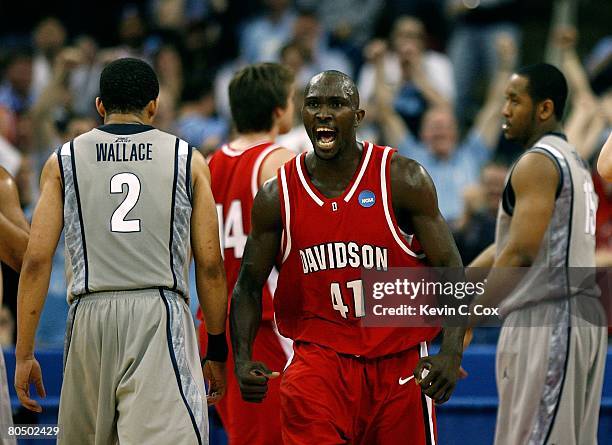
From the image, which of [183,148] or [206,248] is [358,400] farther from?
[183,148]

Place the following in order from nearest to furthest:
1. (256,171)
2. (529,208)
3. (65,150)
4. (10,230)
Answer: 1. (65,150)
2. (10,230)
3. (529,208)
4. (256,171)

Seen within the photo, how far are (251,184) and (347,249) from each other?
1379mm

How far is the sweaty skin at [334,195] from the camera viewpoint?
5.09 meters

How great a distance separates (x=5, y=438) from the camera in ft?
17.6

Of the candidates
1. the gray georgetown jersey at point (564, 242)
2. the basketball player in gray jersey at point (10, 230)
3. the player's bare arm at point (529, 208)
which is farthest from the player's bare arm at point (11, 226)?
the gray georgetown jersey at point (564, 242)

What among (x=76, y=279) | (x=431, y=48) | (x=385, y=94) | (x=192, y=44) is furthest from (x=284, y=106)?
(x=192, y=44)

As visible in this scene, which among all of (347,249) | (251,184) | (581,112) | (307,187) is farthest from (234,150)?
(581,112)

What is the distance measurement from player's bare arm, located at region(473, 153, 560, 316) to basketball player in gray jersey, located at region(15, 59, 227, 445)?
1.66m

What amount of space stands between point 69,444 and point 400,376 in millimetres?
1440

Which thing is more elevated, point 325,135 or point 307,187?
point 325,135

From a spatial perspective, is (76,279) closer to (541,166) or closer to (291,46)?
(541,166)

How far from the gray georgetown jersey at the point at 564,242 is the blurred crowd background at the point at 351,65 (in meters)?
2.51

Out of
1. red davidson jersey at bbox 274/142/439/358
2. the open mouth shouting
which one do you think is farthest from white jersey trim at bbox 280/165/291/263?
the open mouth shouting

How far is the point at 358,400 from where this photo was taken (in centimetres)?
511
